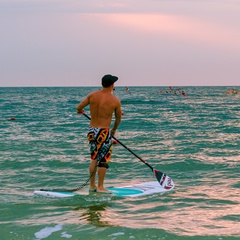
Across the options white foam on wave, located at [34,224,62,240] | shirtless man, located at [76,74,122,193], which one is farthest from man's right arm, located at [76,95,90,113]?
white foam on wave, located at [34,224,62,240]

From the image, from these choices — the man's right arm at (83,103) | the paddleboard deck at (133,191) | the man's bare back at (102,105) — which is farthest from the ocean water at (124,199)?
the man's right arm at (83,103)

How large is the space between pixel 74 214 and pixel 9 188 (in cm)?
277

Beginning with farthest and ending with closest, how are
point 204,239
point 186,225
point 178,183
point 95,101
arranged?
point 178,183 < point 95,101 < point 186,225 < point 204,239

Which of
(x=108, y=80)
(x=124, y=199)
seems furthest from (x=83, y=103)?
(x=124, y=199)

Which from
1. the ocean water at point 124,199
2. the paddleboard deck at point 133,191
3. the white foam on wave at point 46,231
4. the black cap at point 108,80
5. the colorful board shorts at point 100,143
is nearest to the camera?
the white foam on wave at point 46,231

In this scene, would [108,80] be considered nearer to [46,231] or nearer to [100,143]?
[100,143]

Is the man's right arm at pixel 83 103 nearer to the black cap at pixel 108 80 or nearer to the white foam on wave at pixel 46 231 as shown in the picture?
the black cap at pixel 108 80

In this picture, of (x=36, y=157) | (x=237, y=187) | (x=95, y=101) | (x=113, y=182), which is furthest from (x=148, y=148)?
(x=95, y=101)

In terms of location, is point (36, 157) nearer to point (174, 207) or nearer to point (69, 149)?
point (69, 149)

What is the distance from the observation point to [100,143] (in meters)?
8.84

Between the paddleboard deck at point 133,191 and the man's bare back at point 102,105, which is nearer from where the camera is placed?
the man's bare back at point 102,105

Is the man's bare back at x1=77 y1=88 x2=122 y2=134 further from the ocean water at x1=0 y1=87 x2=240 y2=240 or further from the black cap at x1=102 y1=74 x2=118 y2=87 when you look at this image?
the ocean water at x1=0 y1=87 x2=240 y2=240

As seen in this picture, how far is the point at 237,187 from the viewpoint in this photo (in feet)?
31.8

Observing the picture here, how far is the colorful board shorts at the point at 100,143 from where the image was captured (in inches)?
347
